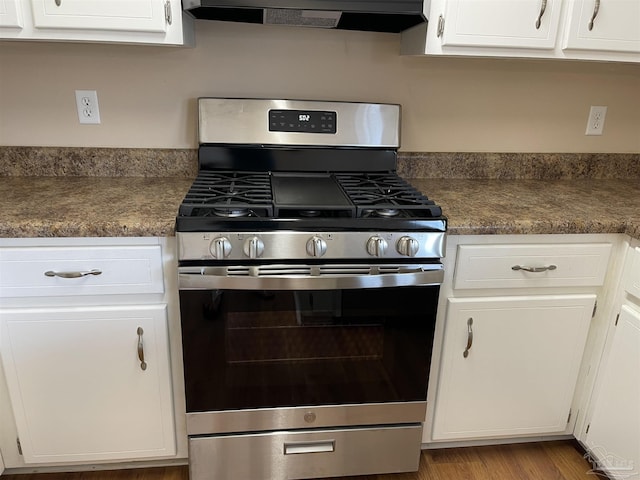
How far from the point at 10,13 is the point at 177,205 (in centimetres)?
67

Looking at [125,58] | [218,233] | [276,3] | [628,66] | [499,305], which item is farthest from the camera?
[628,66]

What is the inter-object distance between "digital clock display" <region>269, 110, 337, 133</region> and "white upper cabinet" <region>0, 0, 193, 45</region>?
16.2 inches

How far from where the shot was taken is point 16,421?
1402 mm

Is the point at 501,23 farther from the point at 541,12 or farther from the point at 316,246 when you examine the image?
the point at 316,246

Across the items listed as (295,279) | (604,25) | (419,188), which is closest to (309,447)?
(295,279)

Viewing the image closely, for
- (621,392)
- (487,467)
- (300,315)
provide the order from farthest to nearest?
(487,467)
(621,392)
(300,315)

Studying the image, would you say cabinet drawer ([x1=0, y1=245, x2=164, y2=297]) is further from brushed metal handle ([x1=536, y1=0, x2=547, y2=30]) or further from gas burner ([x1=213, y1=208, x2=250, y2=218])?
brushed metal handle ([x1=536, y1=0, x2=547, y2=30])

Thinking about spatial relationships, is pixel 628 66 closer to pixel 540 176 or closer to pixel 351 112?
pixel 540 176

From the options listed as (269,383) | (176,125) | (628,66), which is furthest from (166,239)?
(628,66)

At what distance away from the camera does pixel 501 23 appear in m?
1.47

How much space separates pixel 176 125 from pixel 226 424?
3.33 ft

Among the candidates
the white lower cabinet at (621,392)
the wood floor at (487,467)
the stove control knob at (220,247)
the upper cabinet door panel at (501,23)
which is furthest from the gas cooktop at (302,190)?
the wood floor at (487,467)

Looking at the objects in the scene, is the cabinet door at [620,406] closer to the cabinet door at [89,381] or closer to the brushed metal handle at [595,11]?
the brushed metal handle at [595,11]

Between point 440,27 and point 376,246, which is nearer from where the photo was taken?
point 376,246
